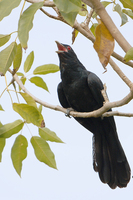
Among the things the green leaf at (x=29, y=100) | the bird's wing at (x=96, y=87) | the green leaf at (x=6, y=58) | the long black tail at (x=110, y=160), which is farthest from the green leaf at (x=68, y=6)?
the long black tail at (x=110, y=160)

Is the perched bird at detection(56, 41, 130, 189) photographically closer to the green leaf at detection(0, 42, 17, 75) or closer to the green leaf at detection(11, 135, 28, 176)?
the green leaf at detection(11, 135, 28, 176)

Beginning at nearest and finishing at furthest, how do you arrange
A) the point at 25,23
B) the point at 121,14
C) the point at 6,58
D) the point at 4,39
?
the point at 25,23, the point at 6,58, the point at 4,39, the point at 121,14

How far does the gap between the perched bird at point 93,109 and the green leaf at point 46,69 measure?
1121 millimetres

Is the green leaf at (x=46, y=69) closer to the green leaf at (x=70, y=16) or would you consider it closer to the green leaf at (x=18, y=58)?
the green leaf at (x=18, y=58)

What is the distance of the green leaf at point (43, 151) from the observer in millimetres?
2531

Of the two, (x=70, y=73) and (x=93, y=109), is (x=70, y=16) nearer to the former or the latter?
(x=70, y=73)

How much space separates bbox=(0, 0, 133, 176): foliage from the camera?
5.69 ft

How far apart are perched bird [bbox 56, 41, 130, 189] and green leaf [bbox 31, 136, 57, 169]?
194 cm

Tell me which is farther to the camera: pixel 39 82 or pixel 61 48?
pixel 61 48

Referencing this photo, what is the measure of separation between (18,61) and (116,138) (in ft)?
9.19

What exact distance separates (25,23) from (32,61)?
1652 mm

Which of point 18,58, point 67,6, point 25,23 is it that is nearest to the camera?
point 67,6

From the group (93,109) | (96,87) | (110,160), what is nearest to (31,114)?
(96,87)

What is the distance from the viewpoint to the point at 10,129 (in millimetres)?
2568
